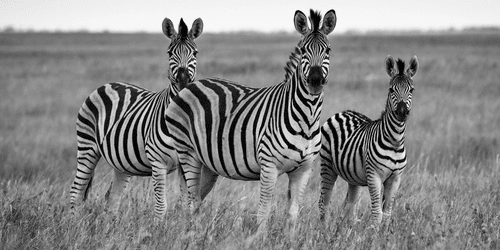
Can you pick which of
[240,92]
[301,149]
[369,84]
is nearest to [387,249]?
[301,149]

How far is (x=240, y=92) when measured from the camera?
20.2ft

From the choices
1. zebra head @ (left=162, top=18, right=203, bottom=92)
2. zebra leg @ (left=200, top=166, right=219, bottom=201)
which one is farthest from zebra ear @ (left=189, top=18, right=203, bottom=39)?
zebra leg @ (left=200, top=166, right=219, bottom=201)

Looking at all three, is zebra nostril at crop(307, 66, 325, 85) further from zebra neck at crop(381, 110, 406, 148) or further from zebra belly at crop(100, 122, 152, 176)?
zebra belly at crop(100, 122, 152, 176)

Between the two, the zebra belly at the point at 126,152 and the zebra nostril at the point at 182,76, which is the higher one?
the zebra nostril at the point at 182,76

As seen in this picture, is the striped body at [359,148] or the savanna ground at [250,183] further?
the striped body at [359,148]

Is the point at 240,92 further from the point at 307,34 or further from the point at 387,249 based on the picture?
the point at 387,249

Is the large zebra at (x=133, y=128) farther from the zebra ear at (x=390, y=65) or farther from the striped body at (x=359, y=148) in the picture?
the zebra ear at (x=390, y=65)

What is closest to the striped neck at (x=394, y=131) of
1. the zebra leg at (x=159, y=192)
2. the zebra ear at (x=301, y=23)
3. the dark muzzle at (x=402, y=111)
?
the dark muzzle at (x=402, y=111)

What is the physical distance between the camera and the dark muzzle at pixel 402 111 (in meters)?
5.79

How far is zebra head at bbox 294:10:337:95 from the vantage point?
16.5 ft

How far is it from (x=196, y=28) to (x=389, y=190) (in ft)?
9.06

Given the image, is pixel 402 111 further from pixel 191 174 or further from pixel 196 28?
pixel 196 28

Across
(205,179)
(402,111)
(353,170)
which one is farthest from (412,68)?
(205,179)

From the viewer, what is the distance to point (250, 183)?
10227 mm
